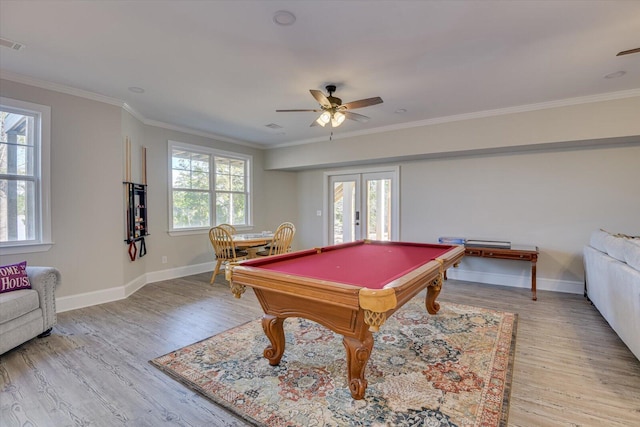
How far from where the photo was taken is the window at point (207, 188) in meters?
5.32

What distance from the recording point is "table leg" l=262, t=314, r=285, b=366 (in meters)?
2.28

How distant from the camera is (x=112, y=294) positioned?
397cm

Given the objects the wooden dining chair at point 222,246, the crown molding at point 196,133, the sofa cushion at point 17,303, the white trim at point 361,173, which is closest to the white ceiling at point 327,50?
the crown molding at point 196,133

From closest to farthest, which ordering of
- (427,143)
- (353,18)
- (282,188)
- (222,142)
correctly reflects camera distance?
1. (353,18)
2. (427,143)
3. (222,142)
4. (282,188)

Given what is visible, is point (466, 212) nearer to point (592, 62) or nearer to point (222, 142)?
point (592, 62)

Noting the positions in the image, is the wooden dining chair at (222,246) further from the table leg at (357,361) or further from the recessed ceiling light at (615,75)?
the recessed ceiling light at (615,75)

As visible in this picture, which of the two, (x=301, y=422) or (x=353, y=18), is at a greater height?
(x=353, y=18)

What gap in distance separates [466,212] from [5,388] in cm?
572

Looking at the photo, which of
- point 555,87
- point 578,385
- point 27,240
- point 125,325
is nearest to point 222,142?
point 27,240

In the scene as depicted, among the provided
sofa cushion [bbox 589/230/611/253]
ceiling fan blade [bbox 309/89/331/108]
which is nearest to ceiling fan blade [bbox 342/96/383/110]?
ceiling fan blade [bbox 309/89/331/108]

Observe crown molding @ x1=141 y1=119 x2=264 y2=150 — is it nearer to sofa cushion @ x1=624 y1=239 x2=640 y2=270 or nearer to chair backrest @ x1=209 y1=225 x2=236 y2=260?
chair backrest @ x1=209 y1=225 x2=236 y2=260

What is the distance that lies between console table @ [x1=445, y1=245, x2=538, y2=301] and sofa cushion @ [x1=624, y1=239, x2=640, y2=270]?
1.44 meters

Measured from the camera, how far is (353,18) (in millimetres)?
2215

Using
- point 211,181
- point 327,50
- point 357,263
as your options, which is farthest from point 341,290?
point 211,181
